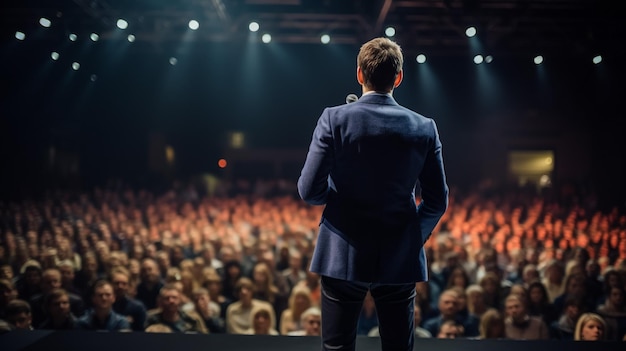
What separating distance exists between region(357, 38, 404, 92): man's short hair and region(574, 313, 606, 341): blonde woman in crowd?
152 inches

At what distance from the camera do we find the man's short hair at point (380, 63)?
1.38 meters

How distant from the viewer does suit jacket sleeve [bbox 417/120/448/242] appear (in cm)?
145

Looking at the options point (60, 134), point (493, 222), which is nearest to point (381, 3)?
point (493, 222)

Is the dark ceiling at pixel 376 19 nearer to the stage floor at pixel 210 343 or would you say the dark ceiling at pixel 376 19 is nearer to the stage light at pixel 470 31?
the stage light at pixel 470 31

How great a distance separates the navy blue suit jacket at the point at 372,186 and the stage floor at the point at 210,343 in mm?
900

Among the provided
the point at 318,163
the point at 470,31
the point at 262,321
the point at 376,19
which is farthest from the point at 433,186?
the point at 470,31

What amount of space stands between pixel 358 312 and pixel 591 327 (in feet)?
12.3

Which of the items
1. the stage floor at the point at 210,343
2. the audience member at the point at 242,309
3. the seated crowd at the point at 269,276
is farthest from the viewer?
the audience member at the point at 242,309

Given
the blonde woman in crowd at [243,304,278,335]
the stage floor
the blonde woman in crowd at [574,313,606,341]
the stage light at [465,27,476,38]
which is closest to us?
the stage floor

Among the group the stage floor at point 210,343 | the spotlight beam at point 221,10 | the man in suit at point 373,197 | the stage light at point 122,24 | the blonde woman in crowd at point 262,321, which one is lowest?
the blonde woman in crowd at point 262,321

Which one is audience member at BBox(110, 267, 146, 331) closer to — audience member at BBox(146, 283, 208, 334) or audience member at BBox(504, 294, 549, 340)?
audience member at BBox(146, 283, 208, 334)

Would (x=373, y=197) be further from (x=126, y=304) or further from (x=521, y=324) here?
Answer: (x=126, y=304)

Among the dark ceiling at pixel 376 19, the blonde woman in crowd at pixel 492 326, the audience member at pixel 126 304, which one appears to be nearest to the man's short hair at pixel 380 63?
the blonde woman in crowd at pixel 492 326

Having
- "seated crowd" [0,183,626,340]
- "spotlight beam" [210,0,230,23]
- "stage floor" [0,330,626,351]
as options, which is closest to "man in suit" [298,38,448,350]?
"stage floor" [0,330,626,351]
